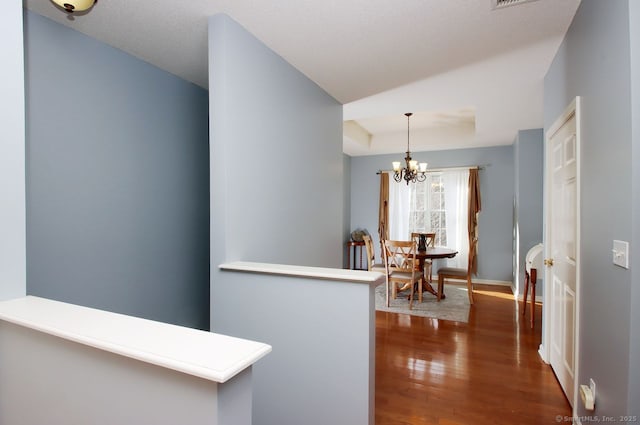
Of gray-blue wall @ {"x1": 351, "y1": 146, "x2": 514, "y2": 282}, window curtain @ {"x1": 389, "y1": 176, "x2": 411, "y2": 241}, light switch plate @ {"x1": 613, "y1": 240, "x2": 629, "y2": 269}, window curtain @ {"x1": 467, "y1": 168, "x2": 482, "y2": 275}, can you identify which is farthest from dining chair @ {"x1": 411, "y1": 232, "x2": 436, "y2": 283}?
light switch plate @ {"x1": 613, "y1": 240, "x2": 629, "y2": 269}

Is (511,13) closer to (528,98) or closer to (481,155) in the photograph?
(528,98)

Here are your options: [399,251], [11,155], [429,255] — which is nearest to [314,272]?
[11,155]

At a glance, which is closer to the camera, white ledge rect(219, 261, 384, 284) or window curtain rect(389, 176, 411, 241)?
white ledge rect(219, 261, 384, 284)

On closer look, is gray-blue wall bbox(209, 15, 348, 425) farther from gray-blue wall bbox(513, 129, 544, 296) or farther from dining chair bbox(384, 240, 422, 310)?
gray-blue wall bbox(513, 129, 544, 296)

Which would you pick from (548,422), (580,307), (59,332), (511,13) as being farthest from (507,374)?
(59,332)

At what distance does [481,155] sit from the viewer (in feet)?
19.2

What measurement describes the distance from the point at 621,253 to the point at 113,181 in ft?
9.85

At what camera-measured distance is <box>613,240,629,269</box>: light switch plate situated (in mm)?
1269

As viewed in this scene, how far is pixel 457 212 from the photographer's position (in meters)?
5.95

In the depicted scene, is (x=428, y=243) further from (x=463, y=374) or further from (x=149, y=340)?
Result: (x=149, y=340)

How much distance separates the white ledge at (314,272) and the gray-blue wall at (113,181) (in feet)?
3.51

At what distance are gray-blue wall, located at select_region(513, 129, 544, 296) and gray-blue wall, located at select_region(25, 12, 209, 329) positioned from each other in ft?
14.4

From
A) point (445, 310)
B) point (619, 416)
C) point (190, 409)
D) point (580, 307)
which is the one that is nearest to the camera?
point (190, 409)

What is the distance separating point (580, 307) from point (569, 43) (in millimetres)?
1683
